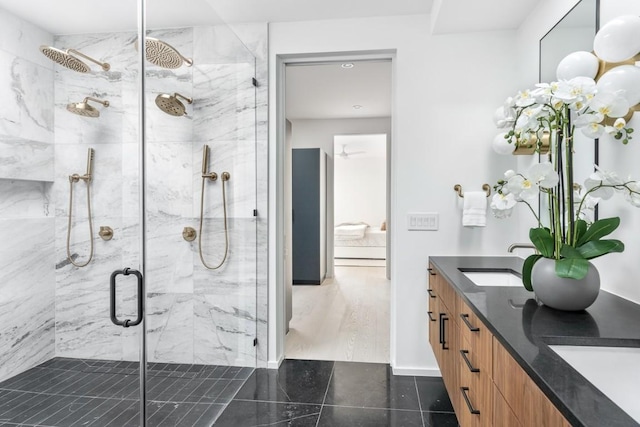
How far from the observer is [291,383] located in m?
2.55

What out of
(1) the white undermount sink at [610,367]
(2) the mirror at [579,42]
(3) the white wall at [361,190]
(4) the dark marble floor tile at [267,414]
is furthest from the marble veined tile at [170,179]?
(3) the white wall at [361,190]

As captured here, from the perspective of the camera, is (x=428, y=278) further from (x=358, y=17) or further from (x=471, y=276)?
(x=358, y=17)

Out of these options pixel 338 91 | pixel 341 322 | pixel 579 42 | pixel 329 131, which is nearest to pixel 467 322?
pixel 579 42

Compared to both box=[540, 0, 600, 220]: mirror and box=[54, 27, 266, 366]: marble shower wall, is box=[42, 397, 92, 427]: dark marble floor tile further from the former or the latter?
box=[540, 0, 600, 220]: mirror

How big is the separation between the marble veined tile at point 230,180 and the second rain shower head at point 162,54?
406 millimetres

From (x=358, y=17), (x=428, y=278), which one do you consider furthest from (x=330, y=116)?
(x=428, y=278)

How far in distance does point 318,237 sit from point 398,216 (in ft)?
9.88

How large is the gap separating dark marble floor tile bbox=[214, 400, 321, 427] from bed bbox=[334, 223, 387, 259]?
514 cm

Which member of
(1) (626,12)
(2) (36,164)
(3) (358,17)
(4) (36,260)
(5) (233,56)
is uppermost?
(3) (358,17)

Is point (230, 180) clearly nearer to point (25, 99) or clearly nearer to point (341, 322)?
point (25, 99)

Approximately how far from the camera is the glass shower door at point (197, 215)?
166 cm

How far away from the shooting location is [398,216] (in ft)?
8.76

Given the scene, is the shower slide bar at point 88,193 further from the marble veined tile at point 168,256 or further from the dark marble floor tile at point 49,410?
the dark marble floor tile at point 49,410

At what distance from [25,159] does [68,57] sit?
0.38 m
